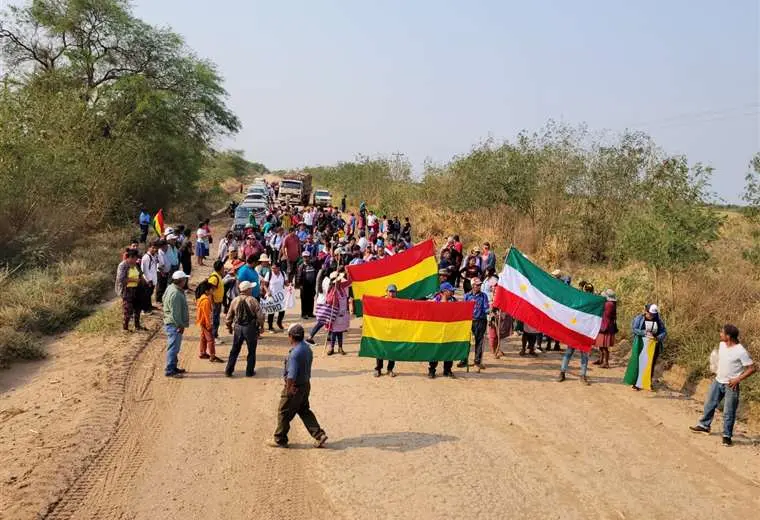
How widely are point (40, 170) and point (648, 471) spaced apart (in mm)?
19417

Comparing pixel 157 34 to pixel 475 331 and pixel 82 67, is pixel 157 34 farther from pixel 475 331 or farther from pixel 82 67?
pixel 475 331

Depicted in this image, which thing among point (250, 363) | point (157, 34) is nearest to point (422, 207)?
point (157, 34)

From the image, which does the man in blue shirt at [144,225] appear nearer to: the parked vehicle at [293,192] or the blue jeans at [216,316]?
the blue jeans at [216,316]

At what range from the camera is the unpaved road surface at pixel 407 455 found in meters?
6.49

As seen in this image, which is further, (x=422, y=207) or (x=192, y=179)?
(x=192, y=179)

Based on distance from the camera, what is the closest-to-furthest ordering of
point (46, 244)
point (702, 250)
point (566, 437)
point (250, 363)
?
1. point (566, 437)
2. point (250, 363)
3. point (702, 250)
4. point (46, 244)

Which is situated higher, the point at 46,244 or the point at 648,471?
the point at 46,244

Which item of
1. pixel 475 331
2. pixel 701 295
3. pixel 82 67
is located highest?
pixel 82 67

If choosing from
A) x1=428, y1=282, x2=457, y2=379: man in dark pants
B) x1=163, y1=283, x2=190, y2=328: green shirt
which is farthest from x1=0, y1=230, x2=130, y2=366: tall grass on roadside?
x1=428, y1=282, x2=457, y2=379: man in dark pants

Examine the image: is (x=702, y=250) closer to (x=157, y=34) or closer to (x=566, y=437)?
(x=566, y=437)

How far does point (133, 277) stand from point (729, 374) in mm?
10445

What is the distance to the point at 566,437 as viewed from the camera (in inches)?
335

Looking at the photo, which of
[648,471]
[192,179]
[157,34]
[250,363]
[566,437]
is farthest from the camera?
[192,179]

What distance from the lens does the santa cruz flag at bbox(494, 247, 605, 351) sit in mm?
10969
